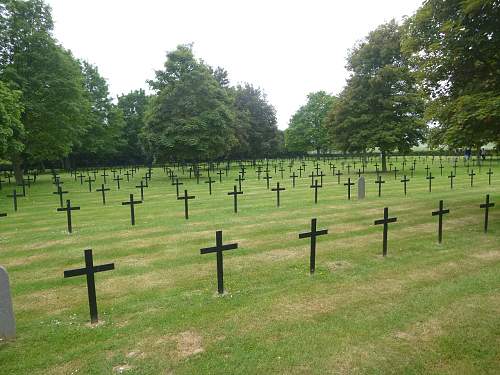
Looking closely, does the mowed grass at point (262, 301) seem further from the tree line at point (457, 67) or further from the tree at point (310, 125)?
the tree at point (310, 125)

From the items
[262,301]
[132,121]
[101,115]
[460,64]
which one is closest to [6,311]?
[262,301]

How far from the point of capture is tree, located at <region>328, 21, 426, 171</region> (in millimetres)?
33438

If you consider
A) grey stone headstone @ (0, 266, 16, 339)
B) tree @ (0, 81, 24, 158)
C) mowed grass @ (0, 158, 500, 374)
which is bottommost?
mowed grass @ (0, 158, 500, 374)

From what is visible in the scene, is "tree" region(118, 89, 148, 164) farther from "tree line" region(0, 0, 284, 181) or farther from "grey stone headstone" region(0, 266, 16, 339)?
"grey stone headstone" region(0, 266, 16, 339)

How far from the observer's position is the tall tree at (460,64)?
436 inches

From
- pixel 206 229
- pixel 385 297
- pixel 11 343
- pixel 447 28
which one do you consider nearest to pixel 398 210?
pixel 447 28

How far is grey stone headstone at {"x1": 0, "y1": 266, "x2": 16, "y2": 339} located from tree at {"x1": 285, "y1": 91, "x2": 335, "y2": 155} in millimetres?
71757

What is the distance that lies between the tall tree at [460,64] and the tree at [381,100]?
65.1 ft

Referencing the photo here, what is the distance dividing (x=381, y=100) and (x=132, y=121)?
47.7 m

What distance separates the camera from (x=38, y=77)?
30.1 meters

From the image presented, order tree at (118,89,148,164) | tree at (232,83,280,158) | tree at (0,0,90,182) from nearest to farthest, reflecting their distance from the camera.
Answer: tree at (0,0,90,182) → tree at (232,83,280,158) → tree at (118,89,148,164)

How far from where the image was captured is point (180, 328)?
542cm

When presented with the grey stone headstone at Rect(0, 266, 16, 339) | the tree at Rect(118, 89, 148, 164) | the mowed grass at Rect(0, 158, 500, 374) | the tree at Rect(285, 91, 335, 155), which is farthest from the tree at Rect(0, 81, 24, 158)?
the tree at Rect(285, 91, 335, 155)

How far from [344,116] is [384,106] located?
12.4 ft
